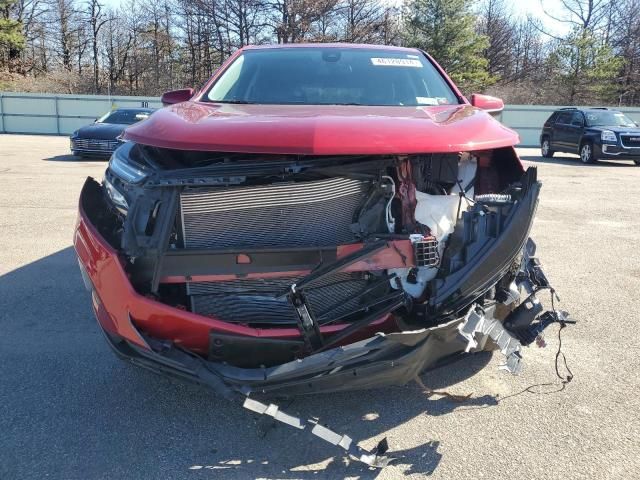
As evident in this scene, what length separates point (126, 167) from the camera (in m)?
2.83

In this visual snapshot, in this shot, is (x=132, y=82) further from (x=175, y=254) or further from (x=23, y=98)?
(x=175, y=254)

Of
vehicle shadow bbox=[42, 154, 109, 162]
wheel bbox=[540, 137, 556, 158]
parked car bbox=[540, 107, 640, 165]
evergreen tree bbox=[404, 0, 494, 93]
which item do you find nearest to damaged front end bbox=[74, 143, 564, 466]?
vehicle shadow bbox=[42, 154, 109, 162]

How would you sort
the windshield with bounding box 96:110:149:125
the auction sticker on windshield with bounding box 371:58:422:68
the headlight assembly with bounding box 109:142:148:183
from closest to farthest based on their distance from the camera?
the headlight assembly with bounding box 109:142:148:183 → the auction sticker on windshield with bounding box 371:58:422:68 → the windshield with bounding box 96:110:149:125

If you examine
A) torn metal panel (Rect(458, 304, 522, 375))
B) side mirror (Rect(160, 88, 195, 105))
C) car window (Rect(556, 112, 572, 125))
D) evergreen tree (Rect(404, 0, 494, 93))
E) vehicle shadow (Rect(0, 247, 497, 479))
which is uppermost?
evergreen tree (Rect(404, 0, 494, 93))

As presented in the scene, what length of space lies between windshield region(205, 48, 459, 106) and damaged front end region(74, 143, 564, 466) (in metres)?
1.18

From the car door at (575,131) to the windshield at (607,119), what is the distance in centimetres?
23

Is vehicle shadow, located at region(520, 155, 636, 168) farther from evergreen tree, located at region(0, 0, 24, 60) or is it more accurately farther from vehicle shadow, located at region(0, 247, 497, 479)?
evergreen tree, located at region(0, 0, 24, 60)

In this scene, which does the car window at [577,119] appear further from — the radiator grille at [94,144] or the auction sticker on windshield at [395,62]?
the auction sticker on windshield at [395,62]

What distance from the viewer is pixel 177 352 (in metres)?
2.45

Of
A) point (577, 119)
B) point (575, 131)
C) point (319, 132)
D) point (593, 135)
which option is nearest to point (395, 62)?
point (319, 132)

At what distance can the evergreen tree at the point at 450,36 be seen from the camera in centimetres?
3700

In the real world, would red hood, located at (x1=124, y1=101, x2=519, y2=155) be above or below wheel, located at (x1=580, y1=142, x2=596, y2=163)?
above

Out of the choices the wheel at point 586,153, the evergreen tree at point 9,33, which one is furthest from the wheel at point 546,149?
the evergreen tree at point 9,33

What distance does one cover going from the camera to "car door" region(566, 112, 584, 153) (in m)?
17.2
